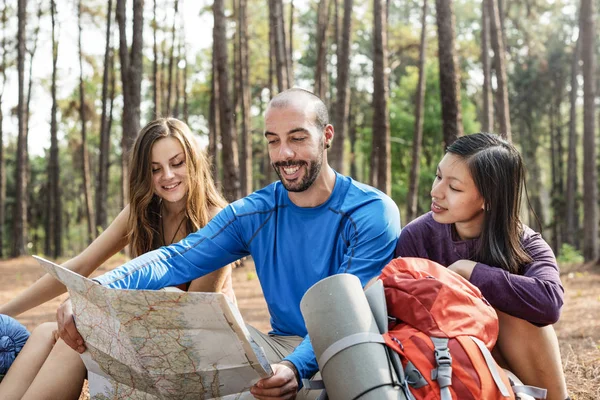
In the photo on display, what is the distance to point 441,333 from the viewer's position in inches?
94.4

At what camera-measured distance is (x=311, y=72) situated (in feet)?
121

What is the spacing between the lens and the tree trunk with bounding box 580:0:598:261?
1315 cm

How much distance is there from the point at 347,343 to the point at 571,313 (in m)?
6.64

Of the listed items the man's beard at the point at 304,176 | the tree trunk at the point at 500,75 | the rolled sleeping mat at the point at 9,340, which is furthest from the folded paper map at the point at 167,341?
the tree trunk at the point at 500,75

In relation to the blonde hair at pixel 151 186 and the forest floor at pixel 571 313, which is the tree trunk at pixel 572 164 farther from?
the blonde hair at pixel 151 186

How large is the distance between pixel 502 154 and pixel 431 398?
1196mm

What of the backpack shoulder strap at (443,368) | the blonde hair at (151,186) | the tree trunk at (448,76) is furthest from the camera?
the tree trunk at (448,76)

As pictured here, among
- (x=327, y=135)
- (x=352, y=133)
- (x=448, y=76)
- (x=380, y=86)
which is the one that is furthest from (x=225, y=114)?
(x=352, y=133)

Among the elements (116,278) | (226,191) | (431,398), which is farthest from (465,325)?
(226,191)

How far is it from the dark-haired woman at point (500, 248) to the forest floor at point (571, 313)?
115 cm

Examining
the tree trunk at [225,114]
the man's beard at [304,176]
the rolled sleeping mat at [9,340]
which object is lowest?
the rolled sleeping mat at [9,340]

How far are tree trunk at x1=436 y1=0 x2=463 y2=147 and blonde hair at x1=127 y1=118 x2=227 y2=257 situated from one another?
5.95 m

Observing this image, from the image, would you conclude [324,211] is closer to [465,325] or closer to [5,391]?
[465,325]

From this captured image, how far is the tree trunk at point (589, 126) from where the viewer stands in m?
13.1
